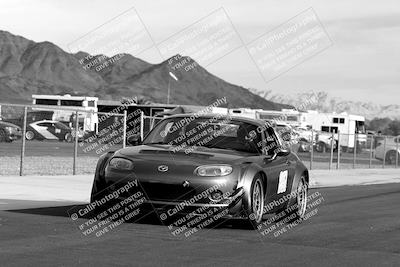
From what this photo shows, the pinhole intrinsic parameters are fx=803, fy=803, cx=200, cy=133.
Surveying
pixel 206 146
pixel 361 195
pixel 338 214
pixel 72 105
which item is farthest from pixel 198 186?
pixel 72 105

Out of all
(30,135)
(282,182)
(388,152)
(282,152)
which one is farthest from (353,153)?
(282,152)

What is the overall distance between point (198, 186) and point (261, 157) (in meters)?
1.29

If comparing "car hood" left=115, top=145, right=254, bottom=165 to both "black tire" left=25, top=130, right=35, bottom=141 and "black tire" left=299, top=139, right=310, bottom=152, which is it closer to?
"black tire" left=25, top=130, right=35, bottom=141

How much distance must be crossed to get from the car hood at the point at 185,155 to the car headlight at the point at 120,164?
9 centimetres

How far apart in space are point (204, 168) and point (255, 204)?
867mm

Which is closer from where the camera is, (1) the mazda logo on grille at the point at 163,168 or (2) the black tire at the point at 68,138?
(1) the mazda logo on grille at the point at 163,168

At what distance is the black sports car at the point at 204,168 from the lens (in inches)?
380

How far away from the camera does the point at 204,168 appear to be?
9758mm

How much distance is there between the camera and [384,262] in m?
7.97

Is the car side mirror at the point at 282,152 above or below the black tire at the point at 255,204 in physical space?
above

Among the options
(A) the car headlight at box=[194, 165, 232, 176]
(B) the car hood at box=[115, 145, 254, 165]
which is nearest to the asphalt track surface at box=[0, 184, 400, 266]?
(A) the car headlight at box=[194, 165, 232, 176]

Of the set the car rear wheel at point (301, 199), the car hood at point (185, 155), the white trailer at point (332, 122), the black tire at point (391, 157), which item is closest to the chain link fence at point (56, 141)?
the car rear wheel at point (301, 199)

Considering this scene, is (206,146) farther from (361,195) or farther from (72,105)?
(72,105)

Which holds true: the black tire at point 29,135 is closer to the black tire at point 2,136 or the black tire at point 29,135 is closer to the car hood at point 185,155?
the black tire at point 2,136
